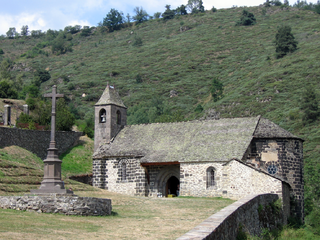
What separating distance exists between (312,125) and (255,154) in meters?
22.3

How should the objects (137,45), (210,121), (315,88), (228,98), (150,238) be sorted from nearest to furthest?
(150,238) < (210,121) < (315,88) < (228,98) < (137,45)

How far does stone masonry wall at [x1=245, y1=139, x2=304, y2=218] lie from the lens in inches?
1155

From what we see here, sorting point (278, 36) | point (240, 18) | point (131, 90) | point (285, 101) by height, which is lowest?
point (285, 101)

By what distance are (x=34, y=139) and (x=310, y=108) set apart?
1229 inches

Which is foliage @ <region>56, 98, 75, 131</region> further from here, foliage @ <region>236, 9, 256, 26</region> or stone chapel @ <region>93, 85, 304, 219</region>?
foliage @ <region>236, 9, 256, 26</region>

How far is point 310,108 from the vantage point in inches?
1987

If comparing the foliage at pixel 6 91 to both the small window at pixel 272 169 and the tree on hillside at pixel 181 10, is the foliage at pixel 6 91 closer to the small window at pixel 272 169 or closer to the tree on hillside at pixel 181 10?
the small window at pixel 272 169

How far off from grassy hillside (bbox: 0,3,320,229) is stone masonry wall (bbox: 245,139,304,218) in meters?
7.63

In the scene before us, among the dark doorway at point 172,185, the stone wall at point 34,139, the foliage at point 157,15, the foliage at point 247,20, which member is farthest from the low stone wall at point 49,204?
the foliage at point 157,15

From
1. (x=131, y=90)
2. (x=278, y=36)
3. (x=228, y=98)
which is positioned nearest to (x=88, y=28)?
(x=131, y=90)

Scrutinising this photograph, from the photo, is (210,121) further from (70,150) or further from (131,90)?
(131,90)

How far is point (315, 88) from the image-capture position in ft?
186

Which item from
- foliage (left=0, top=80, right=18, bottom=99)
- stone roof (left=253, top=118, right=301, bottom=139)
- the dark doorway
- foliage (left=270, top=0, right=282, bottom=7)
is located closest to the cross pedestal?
the dark doorway

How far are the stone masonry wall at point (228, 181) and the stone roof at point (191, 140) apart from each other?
2.13 feet
